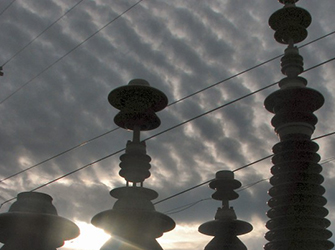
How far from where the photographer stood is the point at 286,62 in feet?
42.3

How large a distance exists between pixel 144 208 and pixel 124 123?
2530mm

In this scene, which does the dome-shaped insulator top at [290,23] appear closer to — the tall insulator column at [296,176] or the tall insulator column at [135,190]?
the tall insulator column at [296,176]

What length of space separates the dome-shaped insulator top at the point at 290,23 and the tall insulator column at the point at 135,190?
12.9 feet

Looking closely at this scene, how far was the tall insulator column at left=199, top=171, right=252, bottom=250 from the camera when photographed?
14008 mm

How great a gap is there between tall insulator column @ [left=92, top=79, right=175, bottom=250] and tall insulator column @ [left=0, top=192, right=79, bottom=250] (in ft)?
2.94

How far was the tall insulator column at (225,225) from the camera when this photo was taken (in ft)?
46.0

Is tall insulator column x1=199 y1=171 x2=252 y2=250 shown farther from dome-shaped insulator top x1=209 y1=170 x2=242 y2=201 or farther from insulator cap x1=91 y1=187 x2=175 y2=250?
insulator cap x1=91 y1=187 x2=175 y2=250

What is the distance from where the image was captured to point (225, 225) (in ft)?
46.0

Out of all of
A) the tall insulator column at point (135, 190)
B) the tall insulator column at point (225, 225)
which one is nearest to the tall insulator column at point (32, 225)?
the tall insulator column at point (135, 190)

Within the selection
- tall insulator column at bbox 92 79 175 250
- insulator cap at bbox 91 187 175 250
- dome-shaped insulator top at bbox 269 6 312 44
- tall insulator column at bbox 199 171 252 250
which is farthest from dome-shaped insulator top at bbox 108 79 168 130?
dome-shaped insulator top at bbox 269 6 312 44

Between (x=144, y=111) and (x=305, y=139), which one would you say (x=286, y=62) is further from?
(x=144, y=111)

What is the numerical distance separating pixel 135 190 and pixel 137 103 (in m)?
2.15

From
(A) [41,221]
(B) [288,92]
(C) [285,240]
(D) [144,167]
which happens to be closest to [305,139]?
(B) [288,92]

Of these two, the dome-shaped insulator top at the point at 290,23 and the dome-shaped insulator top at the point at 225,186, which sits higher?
the dome-shaped insulator top at the point at 290,23
